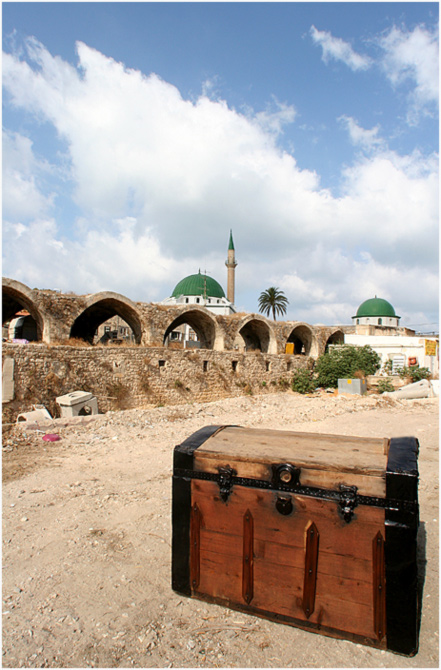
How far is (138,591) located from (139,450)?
12.4 feet

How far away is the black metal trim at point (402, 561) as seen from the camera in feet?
6.24

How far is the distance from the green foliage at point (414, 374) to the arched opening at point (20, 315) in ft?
52.7

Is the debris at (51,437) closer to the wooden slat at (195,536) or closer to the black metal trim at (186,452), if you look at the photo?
the black metal trim at (186,452)

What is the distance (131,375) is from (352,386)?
9754mm

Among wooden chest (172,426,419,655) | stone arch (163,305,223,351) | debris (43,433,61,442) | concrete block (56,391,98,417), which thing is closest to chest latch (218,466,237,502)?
wooden chest (172,426,419,655)

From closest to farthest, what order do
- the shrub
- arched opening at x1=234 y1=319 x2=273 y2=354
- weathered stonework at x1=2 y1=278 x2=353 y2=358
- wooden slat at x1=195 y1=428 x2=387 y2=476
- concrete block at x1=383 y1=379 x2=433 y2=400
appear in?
1. wooden slat at x1=195 y1=428 x2=387 y2=476
2. weathered stonework at x1=2 y1=278 x2=353 y2=358
3. concrete block at x1=383 y1=379 x2=433 y2=400
4. the shrub
5. arched opening at x1=234 y1=319 x2=273 y2=354

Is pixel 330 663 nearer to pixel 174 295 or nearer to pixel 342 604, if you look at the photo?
pixel 342 604

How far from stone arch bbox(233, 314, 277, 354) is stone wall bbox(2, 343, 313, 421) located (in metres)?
2.25

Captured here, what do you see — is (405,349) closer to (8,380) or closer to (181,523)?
(8,380)

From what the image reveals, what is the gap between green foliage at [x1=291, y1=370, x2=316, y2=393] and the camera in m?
19.2

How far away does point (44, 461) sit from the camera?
5574 mm

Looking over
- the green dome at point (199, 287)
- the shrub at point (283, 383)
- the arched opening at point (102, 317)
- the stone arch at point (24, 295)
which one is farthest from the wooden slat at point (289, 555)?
the green dome at point (199, 287)

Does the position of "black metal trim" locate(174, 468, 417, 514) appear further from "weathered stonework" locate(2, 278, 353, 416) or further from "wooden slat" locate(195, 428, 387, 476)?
"weathered stonework" locate(2, 278, 353, 416)

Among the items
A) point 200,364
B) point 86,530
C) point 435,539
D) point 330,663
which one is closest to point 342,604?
point 330,663
